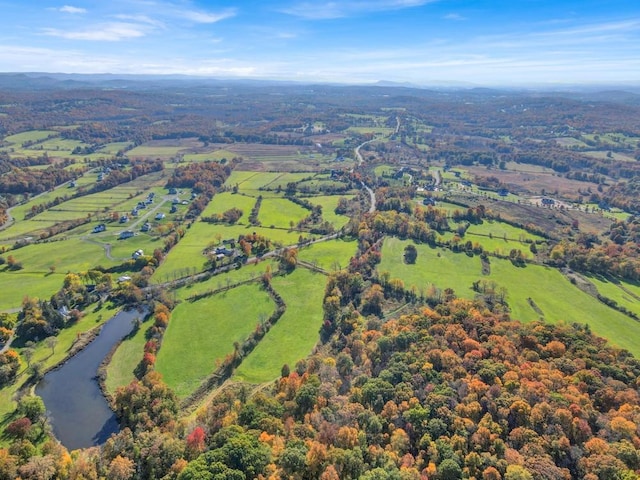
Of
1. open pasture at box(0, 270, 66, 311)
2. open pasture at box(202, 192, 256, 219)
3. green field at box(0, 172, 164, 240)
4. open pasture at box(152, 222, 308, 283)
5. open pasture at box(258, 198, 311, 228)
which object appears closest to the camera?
open pasture at box(0, 270, 66, 311)

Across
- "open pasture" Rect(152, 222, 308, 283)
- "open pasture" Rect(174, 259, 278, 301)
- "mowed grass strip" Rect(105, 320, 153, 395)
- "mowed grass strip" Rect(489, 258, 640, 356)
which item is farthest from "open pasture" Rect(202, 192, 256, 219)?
"mowed grass strip" Rect(489, 258, 640, 356)

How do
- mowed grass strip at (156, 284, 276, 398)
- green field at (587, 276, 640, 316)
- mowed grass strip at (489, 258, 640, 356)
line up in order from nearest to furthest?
mowed grass strip at (156, 284, 276, 398)
mowed grass strip at (489, 258, 640, 356)
green field at (587, 276, 640, 316)

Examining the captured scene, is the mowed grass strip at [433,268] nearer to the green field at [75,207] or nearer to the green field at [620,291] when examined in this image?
the green field at [620,291]

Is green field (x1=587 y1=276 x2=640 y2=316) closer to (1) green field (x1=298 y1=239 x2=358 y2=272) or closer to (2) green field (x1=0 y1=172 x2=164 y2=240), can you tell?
(1) green field (x1=298 y1=239 x2=358 y2=272)

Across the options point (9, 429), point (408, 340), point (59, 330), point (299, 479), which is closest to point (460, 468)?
point (299, 479)

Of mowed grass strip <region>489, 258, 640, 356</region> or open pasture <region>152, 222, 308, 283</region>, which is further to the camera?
open pasture <region>152, 222, 308, 283</region>

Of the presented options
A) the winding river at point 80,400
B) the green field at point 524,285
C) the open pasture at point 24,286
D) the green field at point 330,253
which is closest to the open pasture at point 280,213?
the green field at point 330,253
